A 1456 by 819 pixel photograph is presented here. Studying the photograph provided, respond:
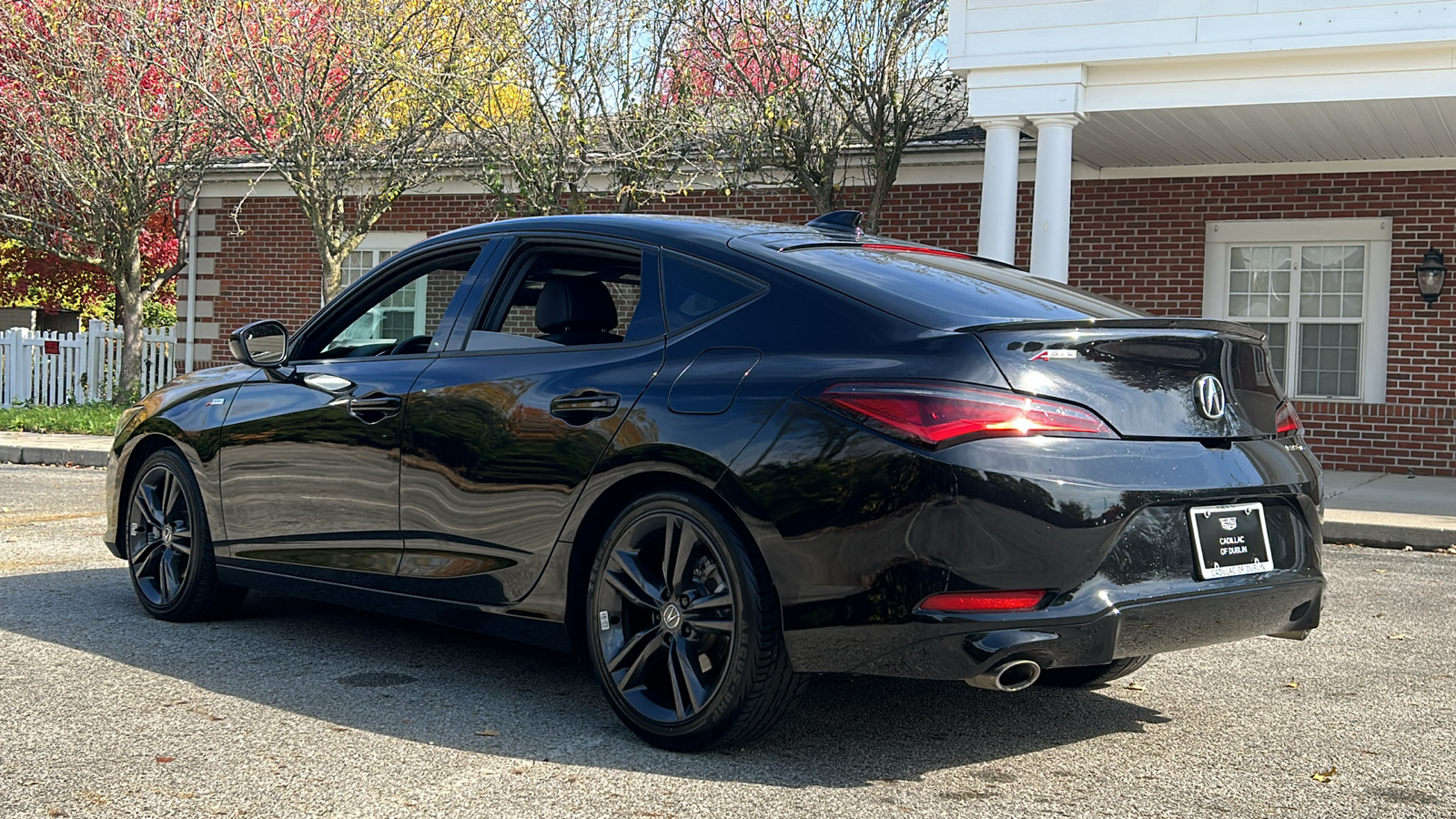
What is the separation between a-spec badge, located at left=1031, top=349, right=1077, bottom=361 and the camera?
3.63 m

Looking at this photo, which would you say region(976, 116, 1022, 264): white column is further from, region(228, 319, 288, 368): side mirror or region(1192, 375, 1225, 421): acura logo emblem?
region(1192, 375, 1225, 421): acura logo emblem

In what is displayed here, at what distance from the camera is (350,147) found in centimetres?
1597

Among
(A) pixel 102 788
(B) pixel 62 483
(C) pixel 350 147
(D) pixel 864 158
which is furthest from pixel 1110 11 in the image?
(A) pixel 102 788

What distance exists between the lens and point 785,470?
3.68 meters

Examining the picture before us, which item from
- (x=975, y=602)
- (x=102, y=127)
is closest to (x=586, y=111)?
(x=102, y=127)

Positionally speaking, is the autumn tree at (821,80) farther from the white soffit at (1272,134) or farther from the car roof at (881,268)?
the car roof at (881,268)

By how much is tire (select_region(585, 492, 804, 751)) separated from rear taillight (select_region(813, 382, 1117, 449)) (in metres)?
0.52

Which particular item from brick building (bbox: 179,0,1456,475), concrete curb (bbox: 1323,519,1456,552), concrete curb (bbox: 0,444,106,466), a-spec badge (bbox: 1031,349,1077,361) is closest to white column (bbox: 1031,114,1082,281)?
brick building (bbox: 179,0,1456,475)

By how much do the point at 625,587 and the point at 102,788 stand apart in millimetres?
1408

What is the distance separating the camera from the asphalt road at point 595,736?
3.56 m

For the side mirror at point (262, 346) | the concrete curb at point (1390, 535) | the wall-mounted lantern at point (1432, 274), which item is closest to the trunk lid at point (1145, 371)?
the side mirror at point (262, 346)

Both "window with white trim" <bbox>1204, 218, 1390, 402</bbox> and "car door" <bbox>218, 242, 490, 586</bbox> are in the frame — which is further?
"window with white trim" <bbox>1204, 218, 1390, 402</bbox>

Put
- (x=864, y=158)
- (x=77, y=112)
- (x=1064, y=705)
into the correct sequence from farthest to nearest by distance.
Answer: (x=77, y=112)
(x=864, y=158)
(x=1064, y=705)

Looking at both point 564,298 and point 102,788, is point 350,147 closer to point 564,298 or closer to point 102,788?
point 564,298
